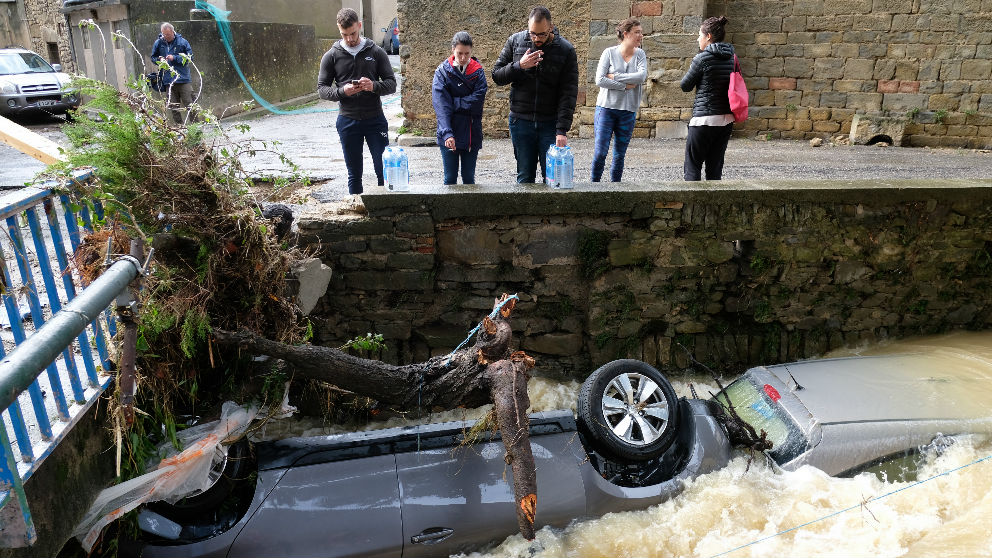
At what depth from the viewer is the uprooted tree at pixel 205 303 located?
357cm

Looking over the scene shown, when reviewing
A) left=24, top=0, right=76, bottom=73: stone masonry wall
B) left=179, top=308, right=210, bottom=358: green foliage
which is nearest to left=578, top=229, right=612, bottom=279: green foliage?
left=179, top=308, right=210, bottom=358: green foliage

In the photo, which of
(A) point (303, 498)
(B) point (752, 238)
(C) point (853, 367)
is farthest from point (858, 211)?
(A) point (303, 498)

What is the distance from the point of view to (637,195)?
5.96 meters

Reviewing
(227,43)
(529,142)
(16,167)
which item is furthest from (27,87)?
(529,142)

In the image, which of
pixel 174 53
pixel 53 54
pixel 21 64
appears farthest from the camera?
pixel 53 54

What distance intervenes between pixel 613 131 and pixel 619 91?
0.43 metres

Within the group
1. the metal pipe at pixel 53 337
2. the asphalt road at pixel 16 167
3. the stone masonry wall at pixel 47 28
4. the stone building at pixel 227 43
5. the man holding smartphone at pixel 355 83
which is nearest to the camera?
the metal pipe at pixel 53 337

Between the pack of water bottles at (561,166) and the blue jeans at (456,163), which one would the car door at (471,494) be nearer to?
the pack of water bottles at (561,166)

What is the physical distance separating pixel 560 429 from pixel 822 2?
971 cm

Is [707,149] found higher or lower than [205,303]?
higher

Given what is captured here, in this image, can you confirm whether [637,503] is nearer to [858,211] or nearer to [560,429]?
[560,429]

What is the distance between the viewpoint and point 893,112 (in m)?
11.1

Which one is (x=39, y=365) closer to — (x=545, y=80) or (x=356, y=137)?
(x=356, y=137)

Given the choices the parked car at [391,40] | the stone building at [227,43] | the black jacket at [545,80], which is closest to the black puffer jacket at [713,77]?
the black jacket at [545,80]
